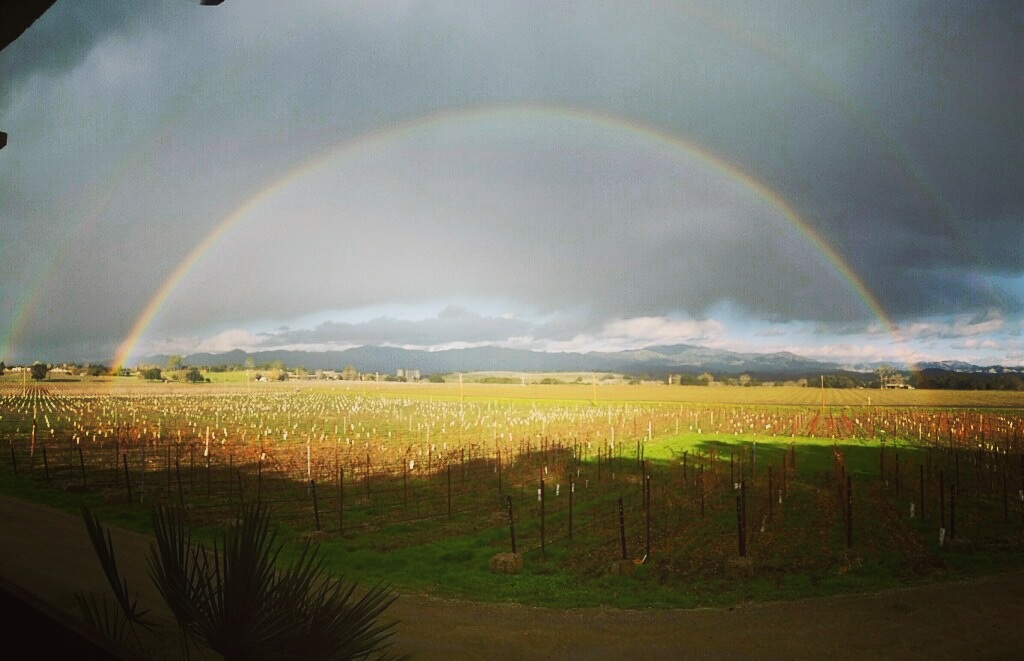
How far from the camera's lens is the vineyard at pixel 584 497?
8352 mm

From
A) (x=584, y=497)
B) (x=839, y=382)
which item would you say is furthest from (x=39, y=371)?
(x=839, y=382)

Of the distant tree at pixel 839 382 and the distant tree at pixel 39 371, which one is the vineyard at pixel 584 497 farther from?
the distant tree at pixel 839 382

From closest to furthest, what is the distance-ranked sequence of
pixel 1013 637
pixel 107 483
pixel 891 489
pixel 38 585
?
pixel 38 585 → pixel 1013 637 → pixel 891 489 → pixel 107 483

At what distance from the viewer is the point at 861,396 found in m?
54.7

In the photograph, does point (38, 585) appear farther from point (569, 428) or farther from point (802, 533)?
point (569, 428)

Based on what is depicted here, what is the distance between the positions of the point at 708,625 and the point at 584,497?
755 centimetres

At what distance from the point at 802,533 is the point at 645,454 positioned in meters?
11.1

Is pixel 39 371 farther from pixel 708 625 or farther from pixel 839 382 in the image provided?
pixel 839 382

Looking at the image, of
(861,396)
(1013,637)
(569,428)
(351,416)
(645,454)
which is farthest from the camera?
(861,396)

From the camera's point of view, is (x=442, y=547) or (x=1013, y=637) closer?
(x=1013, y=637)

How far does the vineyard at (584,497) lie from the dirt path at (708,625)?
2.14 ft

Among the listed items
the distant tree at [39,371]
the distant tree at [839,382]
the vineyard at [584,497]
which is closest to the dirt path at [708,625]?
the vineyard at [584,497]

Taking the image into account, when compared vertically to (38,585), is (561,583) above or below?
below

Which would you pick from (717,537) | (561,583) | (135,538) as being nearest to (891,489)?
(717,537)
